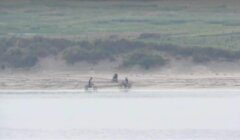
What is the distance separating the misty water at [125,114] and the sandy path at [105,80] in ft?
0.23

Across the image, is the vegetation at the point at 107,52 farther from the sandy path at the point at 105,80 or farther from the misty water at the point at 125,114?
the misty water at the point at 125,114

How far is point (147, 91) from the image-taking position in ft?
27.7

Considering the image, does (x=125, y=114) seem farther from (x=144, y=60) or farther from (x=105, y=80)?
(x=144, y=60)

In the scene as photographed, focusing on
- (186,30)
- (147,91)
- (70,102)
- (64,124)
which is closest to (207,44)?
(186,30)

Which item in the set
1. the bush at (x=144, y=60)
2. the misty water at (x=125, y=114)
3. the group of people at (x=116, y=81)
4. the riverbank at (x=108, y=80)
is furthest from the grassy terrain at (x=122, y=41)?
the misty water at (x=125, y=114)

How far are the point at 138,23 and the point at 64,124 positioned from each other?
2.44 metres

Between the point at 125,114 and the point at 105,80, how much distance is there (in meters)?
1.29

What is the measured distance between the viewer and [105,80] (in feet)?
29.2

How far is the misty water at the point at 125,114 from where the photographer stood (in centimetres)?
604

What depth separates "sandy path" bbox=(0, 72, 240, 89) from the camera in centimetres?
836

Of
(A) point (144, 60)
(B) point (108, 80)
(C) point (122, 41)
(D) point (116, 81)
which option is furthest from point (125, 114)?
(C) point (122, 41)

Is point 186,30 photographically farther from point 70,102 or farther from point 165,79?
point 70,102

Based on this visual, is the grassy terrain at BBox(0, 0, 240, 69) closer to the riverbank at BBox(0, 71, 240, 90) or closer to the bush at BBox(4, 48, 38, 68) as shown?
the bush at BBox(4, 48, 38, 68)

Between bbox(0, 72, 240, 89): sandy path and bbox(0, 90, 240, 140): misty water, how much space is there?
7 centimetres
